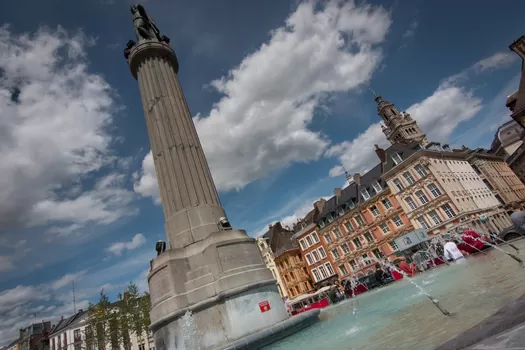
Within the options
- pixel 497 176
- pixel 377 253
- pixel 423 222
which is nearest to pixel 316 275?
pixel 377 253

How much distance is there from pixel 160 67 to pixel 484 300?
1786cm

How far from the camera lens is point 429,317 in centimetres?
519

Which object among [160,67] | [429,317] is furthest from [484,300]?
[160,67]

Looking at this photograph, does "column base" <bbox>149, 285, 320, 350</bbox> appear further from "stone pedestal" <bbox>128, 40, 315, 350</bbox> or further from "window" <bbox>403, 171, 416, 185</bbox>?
"window" <bbox>403, 171, 416, 185</bbox>

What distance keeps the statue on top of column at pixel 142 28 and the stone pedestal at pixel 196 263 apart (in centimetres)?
490

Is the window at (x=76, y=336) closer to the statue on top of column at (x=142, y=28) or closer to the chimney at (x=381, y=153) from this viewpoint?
the statue on top of column at (x=142, y=28)

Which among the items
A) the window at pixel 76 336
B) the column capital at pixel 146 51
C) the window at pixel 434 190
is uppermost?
the column capital at pixel 146 51

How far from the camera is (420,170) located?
3997cm

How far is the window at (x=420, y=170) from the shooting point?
3934cm

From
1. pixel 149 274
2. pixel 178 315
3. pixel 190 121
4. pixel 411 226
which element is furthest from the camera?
pixel 411 226

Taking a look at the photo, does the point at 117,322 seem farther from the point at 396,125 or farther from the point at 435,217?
the point at 396,125

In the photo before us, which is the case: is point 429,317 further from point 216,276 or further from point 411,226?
point 411,226

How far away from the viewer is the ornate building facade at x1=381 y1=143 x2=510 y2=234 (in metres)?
37.1

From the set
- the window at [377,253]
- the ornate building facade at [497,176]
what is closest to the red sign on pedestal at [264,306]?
the window at [377,253]
